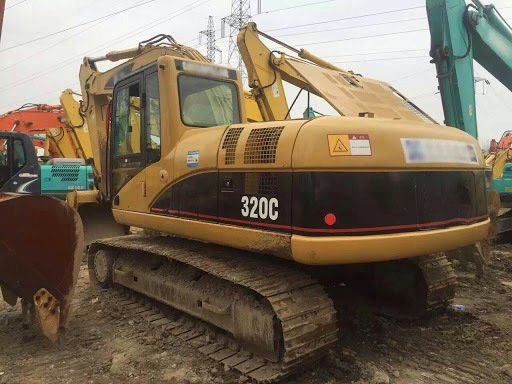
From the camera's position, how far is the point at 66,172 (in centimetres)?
987

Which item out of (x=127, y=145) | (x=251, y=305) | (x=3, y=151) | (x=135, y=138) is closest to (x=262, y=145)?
(x=251, y=305)

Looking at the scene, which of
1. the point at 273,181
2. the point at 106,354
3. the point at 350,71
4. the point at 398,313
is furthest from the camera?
the point at 350,71

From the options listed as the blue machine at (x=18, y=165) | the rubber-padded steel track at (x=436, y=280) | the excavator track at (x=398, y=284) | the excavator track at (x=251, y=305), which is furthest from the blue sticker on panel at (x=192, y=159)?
the blue machine at (x=18, y=165)

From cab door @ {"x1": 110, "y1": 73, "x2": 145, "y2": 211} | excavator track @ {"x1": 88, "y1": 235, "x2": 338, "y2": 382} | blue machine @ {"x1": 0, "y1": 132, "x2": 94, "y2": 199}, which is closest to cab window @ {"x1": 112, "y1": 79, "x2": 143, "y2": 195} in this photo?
cab door @ {"x1": 110, "y1": 73, "x2": 145, "y2": 211}

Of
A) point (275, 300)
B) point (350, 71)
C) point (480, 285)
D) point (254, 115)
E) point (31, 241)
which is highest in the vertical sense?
point (350, 71)

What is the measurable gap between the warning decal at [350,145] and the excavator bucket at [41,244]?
86.1 inches

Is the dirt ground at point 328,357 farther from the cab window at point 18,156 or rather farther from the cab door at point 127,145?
the cab window at point 18,156

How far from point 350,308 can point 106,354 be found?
88.9 inches

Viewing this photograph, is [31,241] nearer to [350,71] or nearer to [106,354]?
[106,354]

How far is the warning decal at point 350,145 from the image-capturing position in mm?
2684

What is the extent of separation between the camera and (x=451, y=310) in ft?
13.9

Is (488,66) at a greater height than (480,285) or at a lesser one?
greater

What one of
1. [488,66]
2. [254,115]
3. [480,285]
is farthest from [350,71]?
[480,285]

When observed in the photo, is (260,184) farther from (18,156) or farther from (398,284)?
(18,156)
